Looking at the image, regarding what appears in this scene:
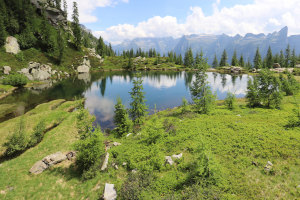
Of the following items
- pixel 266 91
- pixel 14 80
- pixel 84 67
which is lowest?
pixel 266 91

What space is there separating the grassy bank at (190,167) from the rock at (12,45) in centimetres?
8899

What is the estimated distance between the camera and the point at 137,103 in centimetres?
2812

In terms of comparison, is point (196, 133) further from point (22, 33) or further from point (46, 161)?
point (22, 33)

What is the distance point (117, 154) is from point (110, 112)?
23.1 metres

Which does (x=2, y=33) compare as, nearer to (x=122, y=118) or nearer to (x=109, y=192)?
(x=122, y=118)

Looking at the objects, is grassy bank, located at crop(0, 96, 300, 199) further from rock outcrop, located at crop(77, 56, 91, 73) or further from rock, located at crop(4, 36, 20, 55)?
rock outcrop, located at crop(77, 56, 91, 73)

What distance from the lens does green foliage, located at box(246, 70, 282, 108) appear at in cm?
3059

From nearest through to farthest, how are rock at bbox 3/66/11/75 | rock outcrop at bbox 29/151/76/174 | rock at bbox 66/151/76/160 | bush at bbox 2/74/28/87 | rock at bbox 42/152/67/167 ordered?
rock outcrop at bbox 29/151/76/174 → rock at bbox 42/152/67/167 → rock at bbox 66/151/76/160 → bush at bbox 2/74/28/87 → rock at bbox 3/66/11/75

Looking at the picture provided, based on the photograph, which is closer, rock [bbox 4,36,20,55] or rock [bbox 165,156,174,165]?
rock [bbox 165,156,174,165]

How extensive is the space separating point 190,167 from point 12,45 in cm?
11933

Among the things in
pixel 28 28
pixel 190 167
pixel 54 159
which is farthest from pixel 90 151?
pixel 28 28

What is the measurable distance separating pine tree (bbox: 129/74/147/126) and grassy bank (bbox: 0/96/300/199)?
5823 mm

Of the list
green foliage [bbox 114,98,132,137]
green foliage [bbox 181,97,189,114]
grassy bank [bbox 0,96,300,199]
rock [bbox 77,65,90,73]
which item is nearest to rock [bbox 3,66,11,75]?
rock [bbox 77,65,90,73]

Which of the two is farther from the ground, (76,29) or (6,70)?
(76,29)
